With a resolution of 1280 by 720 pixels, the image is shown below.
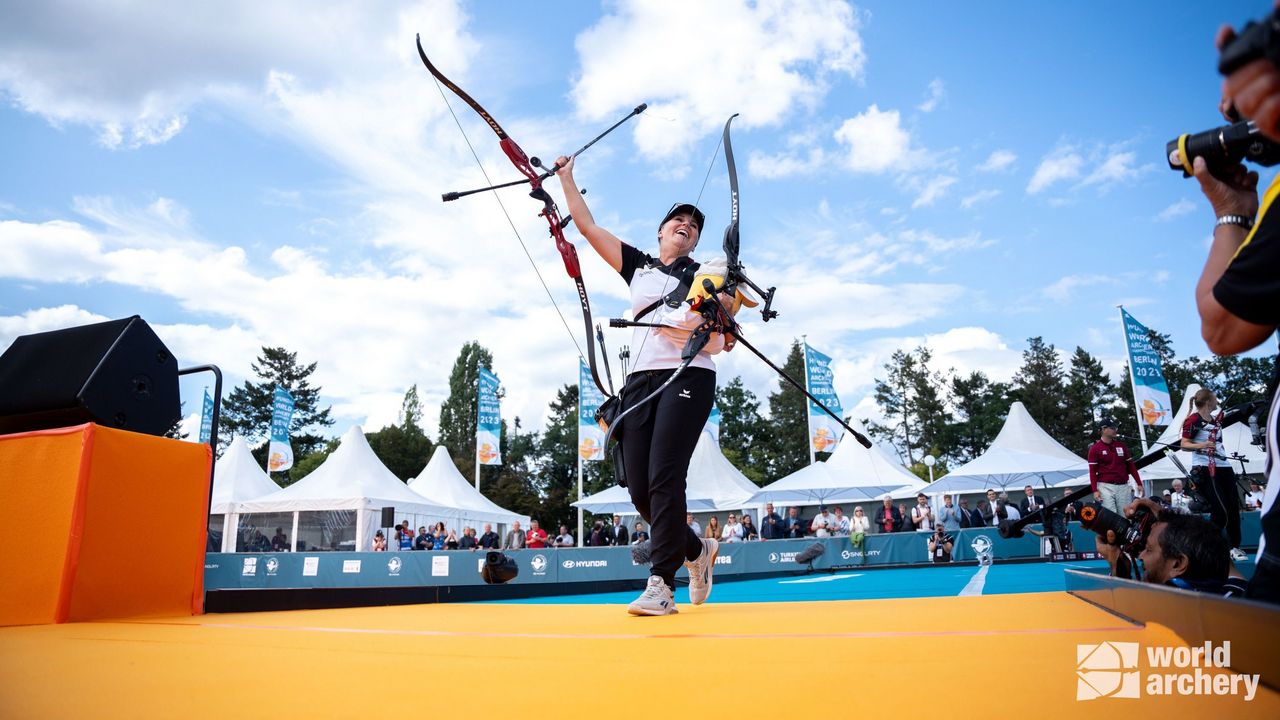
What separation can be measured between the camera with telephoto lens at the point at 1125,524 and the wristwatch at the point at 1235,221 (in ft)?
5.72

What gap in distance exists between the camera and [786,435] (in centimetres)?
6425

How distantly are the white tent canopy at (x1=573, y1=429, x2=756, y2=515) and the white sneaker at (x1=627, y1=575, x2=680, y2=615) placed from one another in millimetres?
21163

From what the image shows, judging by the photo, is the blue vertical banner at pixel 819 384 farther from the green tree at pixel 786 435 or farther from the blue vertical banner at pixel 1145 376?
the green tree at pixel 786 435

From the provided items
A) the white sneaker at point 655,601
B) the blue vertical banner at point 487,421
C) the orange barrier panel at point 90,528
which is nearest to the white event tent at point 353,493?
the blue vertical banner at point 487,421

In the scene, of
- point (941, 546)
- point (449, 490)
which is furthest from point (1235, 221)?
point (449, 490)

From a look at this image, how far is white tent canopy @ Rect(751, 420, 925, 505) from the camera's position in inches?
894

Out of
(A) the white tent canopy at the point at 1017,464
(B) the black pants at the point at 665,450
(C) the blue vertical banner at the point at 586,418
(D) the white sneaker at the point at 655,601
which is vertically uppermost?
(C) the blue vertical banner at the point at 586,418

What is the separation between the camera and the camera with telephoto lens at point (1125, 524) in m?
2.85

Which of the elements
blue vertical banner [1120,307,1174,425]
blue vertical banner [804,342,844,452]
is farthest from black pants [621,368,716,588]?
blue vertical banner [804,342,844,452]

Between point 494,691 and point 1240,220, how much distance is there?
1.67 m

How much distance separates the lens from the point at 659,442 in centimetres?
325

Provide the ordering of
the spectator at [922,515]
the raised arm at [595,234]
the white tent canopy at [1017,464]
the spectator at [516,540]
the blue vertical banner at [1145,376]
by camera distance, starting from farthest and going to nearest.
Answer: the white tent canopy at [1017,464]
the blue vertical banner at [1145,376]
the spectator at [516,540]
the spectator at [922,515]
the raised arm at [595,234]
